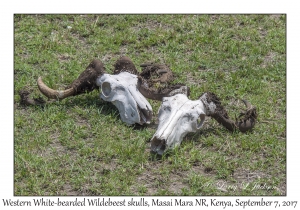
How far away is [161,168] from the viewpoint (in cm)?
700

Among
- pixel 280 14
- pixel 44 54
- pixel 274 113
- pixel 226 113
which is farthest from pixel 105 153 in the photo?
pixel 280 14

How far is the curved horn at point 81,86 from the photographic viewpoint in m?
8.05

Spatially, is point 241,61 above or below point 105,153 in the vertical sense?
above

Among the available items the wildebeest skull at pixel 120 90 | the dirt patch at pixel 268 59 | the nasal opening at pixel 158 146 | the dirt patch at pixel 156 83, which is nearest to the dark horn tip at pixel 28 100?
the wildebeest skull at pixel 120 90

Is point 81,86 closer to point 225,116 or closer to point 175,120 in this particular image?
point 175,120

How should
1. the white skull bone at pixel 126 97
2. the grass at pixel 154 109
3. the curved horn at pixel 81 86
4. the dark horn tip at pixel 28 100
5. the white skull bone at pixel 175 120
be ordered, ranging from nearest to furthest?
1. the grass at pixel 154 109
2. the white skull bone at pixel 175 120
3. the white skull bone at pixel 126 97
4. the curved horn at pixel 81 86
5. the dark horn tip at pixel 28 100

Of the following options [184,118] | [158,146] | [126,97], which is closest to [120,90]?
[126,97]

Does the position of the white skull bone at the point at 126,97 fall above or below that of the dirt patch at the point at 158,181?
above

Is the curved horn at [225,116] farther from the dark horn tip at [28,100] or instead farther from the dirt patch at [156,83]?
the dark horn tip at [28,100]

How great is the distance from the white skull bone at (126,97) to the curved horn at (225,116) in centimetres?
64

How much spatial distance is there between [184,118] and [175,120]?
18 cm

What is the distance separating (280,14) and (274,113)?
9.80 ft
